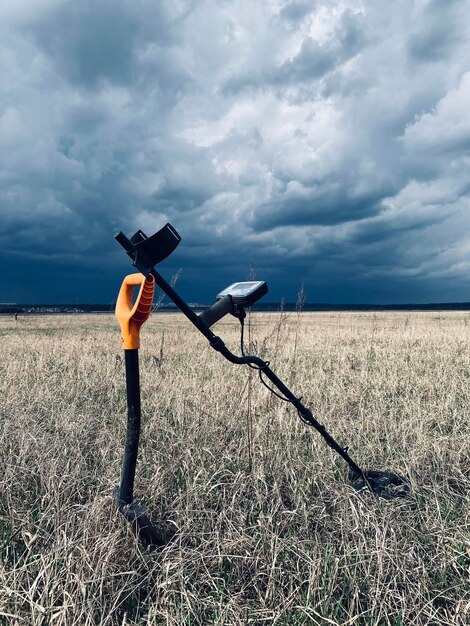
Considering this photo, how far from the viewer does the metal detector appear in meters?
2.21

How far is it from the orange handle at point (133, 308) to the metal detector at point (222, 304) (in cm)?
7

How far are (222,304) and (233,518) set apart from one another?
1393mm

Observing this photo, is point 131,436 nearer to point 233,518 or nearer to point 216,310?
point 216,310

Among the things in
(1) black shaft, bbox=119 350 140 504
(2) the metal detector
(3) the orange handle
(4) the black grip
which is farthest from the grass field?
(4) the black grip

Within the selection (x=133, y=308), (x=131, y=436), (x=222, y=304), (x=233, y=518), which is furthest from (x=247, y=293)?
(x=233, y=518)

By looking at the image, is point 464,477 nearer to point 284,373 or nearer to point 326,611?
point 326,611

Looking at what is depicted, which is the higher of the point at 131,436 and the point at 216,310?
the point at 216,310

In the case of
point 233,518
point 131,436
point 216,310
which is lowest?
point 233,518

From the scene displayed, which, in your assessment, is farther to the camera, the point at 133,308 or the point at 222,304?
the point at 222,304

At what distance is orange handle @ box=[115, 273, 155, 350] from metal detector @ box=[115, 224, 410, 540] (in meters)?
0.07

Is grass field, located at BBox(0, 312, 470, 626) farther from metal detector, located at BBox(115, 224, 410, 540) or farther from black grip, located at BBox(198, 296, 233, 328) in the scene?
black grip, located at BBox(198, 296, 233, 328)

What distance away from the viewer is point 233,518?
2.95 m

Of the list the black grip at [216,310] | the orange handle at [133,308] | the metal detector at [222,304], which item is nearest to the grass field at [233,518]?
the metal detector at [222,304]

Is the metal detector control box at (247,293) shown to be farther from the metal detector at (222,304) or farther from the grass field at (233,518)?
the grass field at (233,518)
